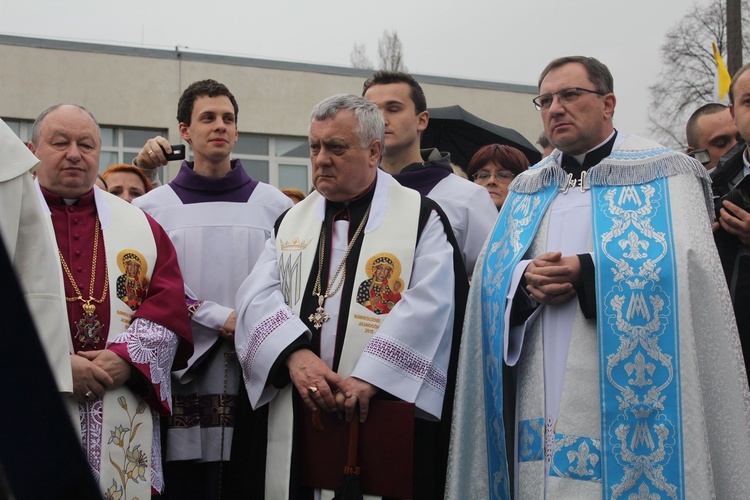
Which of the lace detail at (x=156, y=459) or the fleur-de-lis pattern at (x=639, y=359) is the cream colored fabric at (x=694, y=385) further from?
the lace detail at (x=156, y=459)

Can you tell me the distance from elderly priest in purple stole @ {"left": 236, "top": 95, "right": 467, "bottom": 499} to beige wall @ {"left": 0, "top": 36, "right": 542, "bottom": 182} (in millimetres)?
17817

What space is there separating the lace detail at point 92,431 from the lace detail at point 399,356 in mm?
1200

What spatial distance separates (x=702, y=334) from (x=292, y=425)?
1.83 meters

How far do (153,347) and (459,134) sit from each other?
4601 millimetres

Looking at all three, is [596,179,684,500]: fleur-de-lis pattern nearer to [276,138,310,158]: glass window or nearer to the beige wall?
the beige wall

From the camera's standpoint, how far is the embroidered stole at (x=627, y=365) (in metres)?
3.90

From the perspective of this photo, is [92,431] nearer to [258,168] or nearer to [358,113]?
[358,113]

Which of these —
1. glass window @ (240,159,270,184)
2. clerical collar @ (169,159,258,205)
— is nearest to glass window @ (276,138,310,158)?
glass window @ (240,159,270,184)

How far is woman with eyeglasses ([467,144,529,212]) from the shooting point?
610 cm

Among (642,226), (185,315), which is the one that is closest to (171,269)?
(185,315)

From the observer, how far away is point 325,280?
4500 millimetres

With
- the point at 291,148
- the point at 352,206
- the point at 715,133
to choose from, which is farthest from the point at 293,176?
the point at 352,206

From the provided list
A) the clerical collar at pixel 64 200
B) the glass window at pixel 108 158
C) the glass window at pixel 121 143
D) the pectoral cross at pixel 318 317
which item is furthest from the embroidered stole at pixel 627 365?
the glass window at pixel 108 158

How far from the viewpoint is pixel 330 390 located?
13.4 ft
